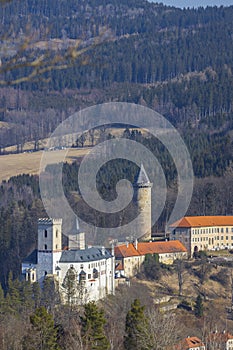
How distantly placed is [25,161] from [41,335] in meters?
87.5

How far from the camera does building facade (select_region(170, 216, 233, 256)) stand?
224 feet

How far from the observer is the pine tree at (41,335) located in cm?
3031

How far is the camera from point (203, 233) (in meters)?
68.9

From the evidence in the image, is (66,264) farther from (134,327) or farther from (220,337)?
(134,327)

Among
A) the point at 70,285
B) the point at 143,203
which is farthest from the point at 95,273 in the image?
the point at 143,203

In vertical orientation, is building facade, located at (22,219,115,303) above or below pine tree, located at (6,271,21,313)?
above

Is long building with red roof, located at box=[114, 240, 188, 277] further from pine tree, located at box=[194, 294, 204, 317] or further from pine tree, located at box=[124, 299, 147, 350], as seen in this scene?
pine tree, located at box=[124, 299, 147, 350]

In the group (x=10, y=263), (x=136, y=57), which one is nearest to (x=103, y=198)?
(x=10, y=263)

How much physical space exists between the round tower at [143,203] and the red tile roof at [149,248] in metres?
3.82

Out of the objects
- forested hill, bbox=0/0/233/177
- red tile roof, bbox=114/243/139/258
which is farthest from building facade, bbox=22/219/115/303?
forested hill, bbox=0/0/233/177

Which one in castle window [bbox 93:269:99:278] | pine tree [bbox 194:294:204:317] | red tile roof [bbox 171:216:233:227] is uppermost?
red tile roof [bbox 171:216:233:227]

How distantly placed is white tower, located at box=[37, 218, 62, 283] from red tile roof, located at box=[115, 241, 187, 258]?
5960 millimetres

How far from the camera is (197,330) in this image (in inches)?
2031

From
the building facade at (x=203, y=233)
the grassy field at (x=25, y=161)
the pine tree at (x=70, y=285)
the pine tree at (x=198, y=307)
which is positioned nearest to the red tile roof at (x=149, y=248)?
the building facade at (x=203, y=233)
